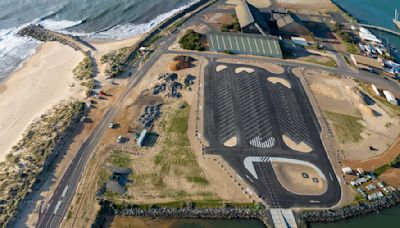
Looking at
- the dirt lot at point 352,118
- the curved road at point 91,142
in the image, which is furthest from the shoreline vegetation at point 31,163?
the dirt lot at point 352,118

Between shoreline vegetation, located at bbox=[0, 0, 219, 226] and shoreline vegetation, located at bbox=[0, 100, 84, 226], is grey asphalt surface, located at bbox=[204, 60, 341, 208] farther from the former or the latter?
→ shoreline vegetation, located at bbox=[0, 100, 84, 226]

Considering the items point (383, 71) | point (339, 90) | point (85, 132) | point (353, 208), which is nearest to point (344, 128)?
point (339, 90)

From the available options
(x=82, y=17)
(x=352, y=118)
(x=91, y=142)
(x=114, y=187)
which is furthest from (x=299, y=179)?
(x=82, y=17)

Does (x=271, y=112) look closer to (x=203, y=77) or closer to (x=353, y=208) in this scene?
(x=203, y=77)

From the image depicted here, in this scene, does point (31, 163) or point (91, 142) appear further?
point (91, 142)

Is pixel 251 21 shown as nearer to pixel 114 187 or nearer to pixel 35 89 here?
pixel 35 89

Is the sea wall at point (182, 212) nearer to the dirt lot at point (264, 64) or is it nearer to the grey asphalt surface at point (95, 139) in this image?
the grey asphalt surface at point (95, 139)
